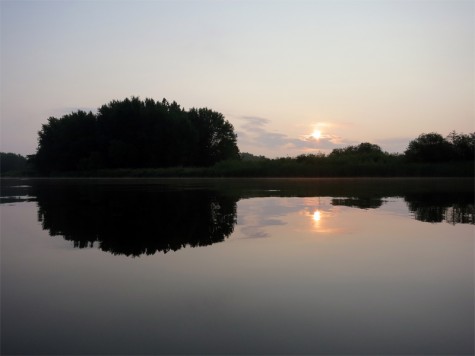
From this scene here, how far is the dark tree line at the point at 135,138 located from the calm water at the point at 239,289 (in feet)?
172

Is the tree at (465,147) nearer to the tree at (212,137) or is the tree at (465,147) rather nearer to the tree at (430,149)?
the tree at (430,149)

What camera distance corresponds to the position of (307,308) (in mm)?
5086

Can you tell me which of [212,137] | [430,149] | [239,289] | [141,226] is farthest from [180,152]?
[239,289]

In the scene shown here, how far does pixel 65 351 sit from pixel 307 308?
262cm

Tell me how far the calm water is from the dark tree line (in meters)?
52.4

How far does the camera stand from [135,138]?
210ft

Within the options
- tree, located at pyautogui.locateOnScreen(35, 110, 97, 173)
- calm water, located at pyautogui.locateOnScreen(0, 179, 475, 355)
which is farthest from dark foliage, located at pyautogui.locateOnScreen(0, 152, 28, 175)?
calm water, located at pyautogui.locateOnScreen(0, 179, 475, 355)

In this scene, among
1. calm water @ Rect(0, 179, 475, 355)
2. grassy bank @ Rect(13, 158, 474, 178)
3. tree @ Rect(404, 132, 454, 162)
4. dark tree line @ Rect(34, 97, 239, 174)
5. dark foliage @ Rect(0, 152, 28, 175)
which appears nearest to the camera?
calm water @ Rect(0, 179, 475, 355)

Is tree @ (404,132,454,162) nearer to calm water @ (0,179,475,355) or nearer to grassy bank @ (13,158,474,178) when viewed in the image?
grassy bank @ (13,158,474,178)

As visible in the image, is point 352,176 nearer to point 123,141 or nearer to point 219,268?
point 123,141

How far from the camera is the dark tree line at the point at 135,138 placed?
63.6 metres

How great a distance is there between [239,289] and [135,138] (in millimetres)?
60562

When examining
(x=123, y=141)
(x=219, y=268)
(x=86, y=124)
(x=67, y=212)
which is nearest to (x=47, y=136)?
(x=86, y=124)

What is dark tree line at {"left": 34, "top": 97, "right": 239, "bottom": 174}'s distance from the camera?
209 feet
